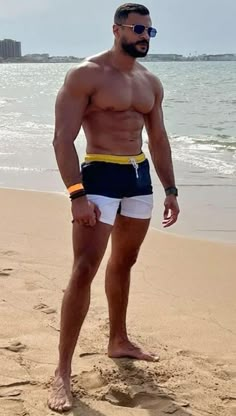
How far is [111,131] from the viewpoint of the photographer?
394 centimetres

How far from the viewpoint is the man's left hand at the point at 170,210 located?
439cm

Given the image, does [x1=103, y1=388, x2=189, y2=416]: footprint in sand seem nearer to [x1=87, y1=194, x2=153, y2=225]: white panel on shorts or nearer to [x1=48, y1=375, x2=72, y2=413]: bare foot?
[x1=48, y1=375, x2=72, y2=413]: bare foot

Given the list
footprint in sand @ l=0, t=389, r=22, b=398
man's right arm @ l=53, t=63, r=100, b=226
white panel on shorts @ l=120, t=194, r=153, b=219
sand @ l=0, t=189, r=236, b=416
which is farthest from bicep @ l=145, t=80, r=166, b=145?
footprint in sand @ l=0, t=389, r=22, b=398

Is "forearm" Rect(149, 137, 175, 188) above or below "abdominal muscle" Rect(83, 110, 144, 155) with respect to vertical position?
below

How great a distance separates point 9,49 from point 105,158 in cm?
13690

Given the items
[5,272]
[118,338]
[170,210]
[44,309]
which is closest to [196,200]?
[5,272]

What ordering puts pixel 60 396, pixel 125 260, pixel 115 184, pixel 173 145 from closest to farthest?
1. pixel 60 396
2. pixel 115 184
3. pixel 125 260
4. pixel 173 145

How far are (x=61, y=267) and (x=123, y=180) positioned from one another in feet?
7.58

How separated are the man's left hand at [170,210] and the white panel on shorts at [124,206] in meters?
0.27

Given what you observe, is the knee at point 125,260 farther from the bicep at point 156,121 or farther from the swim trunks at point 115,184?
the bicep at point 156,121

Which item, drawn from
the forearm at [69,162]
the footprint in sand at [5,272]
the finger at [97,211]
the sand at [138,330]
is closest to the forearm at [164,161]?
the finger at [97,211]

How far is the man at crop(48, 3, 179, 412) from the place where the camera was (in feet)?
12.3

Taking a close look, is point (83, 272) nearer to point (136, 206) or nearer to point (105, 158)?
point (136, 206)

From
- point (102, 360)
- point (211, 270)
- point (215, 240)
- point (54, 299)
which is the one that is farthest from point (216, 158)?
point (102, 360)
